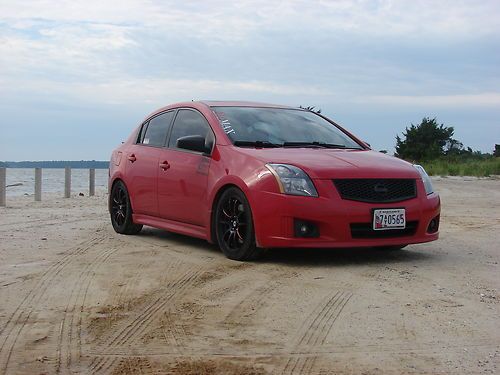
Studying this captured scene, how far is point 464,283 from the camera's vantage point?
19.8 ft

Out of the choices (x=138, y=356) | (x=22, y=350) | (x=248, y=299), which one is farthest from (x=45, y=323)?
(x=248, y=299)

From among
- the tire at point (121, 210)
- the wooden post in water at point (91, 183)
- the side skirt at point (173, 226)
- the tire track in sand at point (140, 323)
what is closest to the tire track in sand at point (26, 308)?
the tire track in sand at point (140, 323)

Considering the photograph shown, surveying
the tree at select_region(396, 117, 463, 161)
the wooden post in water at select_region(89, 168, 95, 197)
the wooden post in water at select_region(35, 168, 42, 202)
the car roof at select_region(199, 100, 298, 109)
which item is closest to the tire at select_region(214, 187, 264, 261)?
the car roof at select_region(199, 100, 298, 109)

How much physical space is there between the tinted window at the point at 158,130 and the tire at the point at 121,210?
0.74m

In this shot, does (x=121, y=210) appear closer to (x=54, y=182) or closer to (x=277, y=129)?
(x=277, y=129)

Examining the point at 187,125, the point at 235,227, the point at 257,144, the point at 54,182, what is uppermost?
the point at 187,125

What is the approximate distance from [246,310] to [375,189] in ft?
7.29

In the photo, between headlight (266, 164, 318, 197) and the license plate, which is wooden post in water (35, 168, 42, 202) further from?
the license plate

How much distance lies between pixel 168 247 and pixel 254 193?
1765 mm

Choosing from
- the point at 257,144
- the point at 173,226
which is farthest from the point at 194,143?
the point at 173,226

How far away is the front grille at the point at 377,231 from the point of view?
6719mm

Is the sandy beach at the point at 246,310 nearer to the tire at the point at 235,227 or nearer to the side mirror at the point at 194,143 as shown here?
the tire at the point at 235,227

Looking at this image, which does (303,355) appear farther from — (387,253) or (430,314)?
(387,253)

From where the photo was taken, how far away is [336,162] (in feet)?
22.7
